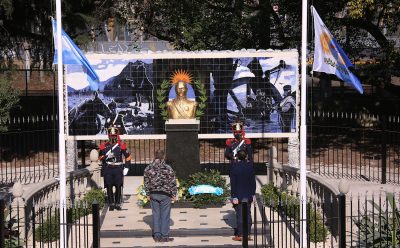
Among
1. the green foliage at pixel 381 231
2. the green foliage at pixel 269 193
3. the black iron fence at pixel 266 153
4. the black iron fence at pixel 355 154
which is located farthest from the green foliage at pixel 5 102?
the green foliage at pixel 381 231

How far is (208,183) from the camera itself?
1773 cm

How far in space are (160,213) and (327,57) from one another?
3.89m

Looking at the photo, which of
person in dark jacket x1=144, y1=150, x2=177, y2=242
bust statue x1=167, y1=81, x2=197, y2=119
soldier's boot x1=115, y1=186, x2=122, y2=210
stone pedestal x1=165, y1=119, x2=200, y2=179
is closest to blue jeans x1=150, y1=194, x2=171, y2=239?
person in dark jacket x1=144, y1=150, x2=177, y2=242

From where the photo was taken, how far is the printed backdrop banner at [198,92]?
68.5 feet

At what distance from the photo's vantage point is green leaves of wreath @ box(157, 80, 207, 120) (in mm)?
20875

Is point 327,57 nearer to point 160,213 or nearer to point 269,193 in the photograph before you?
point 160,213

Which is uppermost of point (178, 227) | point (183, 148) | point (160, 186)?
point (183, 148)

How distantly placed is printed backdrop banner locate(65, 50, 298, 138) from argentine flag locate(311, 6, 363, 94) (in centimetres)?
686

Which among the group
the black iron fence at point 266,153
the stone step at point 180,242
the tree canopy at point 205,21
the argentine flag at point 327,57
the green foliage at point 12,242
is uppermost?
the tree canopy at point 205,21

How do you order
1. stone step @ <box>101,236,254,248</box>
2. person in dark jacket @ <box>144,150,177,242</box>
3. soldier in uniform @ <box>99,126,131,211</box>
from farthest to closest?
soldier in uniform @ <box>99,126,131,211</box> → stone step @ <box>101,236,254,248</box> → person in dark jacket @ <box>144,150,177,242</box>

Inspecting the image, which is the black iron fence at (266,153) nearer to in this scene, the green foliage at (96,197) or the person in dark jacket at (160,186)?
the green foliage at (96,197)

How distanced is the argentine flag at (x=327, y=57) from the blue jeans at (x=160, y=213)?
11.1 feet

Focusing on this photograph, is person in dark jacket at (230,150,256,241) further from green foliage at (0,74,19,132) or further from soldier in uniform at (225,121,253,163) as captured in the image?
green foliage at (0,74,19,132)

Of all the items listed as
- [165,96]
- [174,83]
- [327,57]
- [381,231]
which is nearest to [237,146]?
[327,57]
